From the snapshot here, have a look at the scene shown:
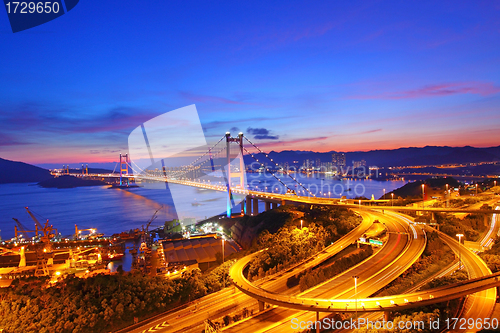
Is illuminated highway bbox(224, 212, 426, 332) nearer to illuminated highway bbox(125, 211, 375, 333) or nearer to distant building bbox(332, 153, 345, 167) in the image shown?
illuminated highway bbox(125, 211, 375, 333)

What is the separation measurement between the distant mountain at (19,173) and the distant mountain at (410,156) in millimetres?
42451

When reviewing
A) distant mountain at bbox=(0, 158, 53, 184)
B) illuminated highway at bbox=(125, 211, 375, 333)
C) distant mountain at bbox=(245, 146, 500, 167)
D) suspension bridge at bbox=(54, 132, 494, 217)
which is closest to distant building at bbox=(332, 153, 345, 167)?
distant mountain at bbox=(245, 146, 500, 167)

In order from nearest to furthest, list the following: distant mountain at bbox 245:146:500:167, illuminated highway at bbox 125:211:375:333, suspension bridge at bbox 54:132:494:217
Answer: illuminated highway at bbox 125:211:375:333 < suspension bridge at bbox 54:132:494:217 < distant mountain at bbox 245:146:500:167

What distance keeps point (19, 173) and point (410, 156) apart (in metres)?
77.7

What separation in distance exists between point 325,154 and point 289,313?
62.4 meters

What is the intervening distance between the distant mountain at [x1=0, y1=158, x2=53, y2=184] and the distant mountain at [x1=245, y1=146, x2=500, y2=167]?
4245 centimetres

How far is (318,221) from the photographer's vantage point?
9.73 meters

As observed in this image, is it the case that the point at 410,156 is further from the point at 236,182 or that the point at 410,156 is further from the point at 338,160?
the point at 236,182

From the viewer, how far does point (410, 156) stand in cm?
5919

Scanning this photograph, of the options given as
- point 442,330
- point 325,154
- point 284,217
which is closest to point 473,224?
point 284,217

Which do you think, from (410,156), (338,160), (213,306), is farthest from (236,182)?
(410,156)

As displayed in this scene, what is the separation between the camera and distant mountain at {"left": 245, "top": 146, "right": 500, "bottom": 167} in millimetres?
50031

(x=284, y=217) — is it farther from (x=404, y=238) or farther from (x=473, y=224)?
(x=473, y=224)

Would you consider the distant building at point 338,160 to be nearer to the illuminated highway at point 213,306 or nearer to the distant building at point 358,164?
the distant building at point 358,164
